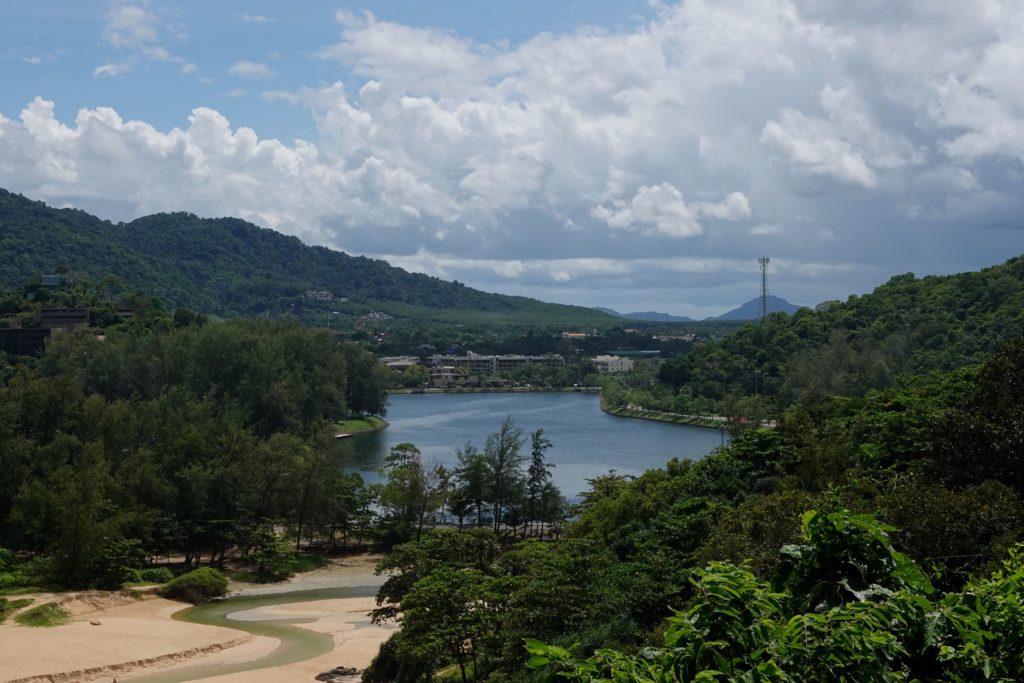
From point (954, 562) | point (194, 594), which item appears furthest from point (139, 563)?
point (954, 562)

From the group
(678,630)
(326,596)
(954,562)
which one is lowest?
(326,596)

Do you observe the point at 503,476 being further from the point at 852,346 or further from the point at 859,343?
the point at 852,346

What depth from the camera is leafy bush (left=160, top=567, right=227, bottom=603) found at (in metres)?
36.9

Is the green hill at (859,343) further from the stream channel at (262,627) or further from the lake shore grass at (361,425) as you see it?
the stream channel at (262,627)

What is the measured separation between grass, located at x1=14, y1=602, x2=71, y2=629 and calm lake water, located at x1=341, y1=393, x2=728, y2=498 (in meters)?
28.3

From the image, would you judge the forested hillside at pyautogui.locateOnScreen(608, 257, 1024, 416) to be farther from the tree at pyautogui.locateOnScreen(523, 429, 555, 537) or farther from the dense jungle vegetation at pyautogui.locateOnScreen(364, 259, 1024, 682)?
the dense jungle vegetation at pyautogui.locateOnScreen(364, 259, 1024, 682)

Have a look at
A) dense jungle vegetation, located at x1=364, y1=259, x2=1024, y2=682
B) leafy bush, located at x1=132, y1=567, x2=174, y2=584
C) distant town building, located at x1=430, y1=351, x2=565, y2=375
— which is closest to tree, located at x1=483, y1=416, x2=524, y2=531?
dense jungle vegetation, located at x1=364, y1=259, x2=1024, y2=682

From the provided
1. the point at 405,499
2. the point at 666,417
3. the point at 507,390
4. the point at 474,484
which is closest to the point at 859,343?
the point at 666,417

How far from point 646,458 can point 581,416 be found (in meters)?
35.3

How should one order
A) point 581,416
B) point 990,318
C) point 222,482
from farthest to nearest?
point 581,416, point 990,318, point 222,482

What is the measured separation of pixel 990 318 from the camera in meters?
80.9

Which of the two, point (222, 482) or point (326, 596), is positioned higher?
point (222, 482)

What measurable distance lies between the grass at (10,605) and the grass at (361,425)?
53333 mm

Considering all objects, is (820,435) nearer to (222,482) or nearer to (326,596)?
(326,596)
